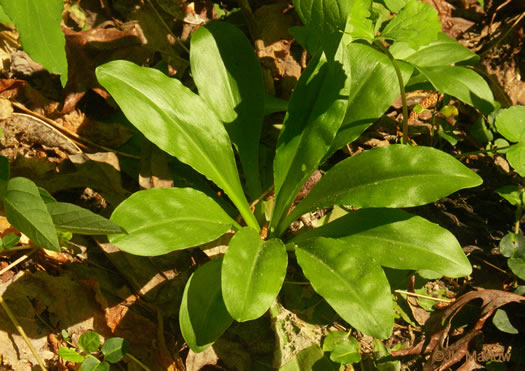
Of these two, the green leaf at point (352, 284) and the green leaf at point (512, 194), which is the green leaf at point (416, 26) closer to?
the green leaf at point (352, 284)

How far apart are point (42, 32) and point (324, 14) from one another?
2.35 feet

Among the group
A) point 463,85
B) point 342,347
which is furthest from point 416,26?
point 342,347

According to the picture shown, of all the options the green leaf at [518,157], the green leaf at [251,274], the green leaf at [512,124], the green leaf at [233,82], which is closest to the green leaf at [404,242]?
the green leaf at [251,274]

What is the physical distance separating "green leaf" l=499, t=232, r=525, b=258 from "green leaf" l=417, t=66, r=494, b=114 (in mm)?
478

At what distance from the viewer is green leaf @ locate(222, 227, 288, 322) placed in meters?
1.14

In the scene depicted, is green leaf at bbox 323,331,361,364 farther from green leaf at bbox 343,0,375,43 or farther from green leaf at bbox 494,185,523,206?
green leaf at bbox 343,0,375,43

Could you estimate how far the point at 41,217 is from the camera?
1020 mm

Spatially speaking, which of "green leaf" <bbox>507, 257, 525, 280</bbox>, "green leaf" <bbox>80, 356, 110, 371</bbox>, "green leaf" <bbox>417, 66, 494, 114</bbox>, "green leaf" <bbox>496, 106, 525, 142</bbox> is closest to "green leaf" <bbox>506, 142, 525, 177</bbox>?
"green leaf" <bbox>496, 106, 525, 142</bbox>

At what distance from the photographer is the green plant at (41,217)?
1.00 metres

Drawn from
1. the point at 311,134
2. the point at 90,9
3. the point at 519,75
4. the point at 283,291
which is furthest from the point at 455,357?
the point at 90,9

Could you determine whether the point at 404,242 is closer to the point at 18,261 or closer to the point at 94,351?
the point at 94,351

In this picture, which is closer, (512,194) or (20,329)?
→ (20,329)

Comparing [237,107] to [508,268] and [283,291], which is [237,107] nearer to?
[283,291]

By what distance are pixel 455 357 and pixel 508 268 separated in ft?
1.49
